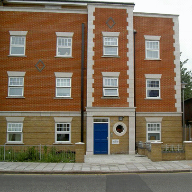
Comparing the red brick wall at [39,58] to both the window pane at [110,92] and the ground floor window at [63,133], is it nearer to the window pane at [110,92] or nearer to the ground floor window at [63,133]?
the ground floor window at [63,133]

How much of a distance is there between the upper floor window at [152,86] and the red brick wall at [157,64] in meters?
0.26

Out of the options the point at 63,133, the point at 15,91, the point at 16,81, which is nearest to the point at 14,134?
the point at 15,91

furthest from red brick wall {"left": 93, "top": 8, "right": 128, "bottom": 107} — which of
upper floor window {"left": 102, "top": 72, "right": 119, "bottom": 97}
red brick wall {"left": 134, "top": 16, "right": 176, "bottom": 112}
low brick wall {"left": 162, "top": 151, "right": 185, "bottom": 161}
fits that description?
low brick wall {"left": 162, "top": 151, "right": 185, "bottom": 161}

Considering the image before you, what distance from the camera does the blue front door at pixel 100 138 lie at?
1929 cm

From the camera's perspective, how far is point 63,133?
19.8m

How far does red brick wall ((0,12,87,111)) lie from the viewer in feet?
65.8

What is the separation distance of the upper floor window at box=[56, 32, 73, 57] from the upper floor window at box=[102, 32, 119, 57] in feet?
8.04

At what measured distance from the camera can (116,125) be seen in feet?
63.7

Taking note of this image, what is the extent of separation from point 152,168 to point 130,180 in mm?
2617

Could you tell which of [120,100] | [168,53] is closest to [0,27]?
[120,100]

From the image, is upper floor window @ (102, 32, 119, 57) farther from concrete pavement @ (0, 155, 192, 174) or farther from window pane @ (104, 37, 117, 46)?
concrete pavement @ (0, 155, 192, 174)

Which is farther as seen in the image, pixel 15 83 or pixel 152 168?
pixel 15 83

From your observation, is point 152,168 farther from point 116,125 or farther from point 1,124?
point 1,124

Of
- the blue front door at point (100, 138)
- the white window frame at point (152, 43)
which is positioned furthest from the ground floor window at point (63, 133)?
the white window frame at point (152, 43)
